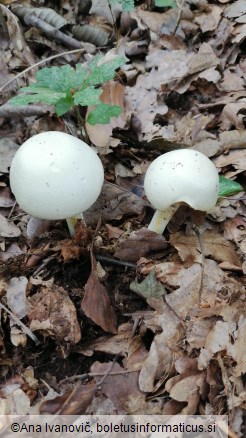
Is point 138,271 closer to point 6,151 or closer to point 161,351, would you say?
point 161,351

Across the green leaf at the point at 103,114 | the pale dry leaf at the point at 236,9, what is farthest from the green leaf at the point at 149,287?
the pale dry leaf at the point at 236,9

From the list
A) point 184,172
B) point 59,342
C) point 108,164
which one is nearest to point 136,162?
point 108,164

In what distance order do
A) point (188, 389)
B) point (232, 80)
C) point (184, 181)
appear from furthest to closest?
point (232, 80)
point (184, 181)
point (188, 389)

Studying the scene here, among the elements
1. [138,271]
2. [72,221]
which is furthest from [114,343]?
[72,221]

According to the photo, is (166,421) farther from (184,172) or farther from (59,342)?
(184,172)

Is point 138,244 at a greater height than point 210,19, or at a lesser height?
lesser

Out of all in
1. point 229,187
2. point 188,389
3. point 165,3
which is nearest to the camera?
point 188,389
